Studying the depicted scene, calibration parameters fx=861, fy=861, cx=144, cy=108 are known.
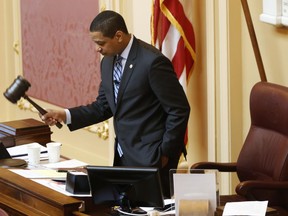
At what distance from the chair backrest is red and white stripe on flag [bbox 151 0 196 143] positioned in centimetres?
87

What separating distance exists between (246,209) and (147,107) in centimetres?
123

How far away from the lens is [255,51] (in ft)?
16.0

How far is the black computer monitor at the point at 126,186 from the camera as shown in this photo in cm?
372

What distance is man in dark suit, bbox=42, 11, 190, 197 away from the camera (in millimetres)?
4539

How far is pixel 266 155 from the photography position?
14.8 ft

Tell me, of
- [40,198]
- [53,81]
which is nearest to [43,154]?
[40,198]

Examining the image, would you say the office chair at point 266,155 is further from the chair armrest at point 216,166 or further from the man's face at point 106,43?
the man's face at point 106,43

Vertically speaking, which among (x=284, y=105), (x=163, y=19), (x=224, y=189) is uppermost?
(x=163, y=19)

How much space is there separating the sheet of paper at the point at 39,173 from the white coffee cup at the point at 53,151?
8.5 inches

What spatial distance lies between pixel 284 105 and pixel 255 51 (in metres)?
0.61

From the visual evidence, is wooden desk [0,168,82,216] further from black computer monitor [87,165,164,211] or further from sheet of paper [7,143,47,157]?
sheet of paper [7,143,47,157]

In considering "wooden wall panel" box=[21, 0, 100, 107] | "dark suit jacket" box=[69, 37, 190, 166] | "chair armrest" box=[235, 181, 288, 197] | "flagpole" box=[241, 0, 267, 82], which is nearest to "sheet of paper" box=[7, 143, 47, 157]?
"dark suit jacket" box=[69, 37, 190, 166]

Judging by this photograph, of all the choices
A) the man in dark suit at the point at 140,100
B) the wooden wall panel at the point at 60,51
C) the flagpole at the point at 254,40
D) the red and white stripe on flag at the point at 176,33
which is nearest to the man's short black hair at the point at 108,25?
the man in dark suit at the point at 140,100

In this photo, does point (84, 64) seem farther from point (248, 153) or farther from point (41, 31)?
point (248, 153)
